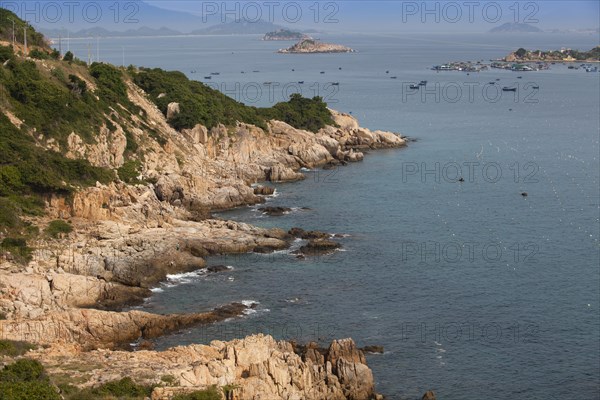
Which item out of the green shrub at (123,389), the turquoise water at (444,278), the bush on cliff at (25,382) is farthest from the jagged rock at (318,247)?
the bush on cliff at (25,382)

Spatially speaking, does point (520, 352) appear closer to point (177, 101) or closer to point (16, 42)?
point (177, 101)

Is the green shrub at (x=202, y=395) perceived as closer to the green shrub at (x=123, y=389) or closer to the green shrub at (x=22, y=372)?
the green shrub at (x=123, y=389)

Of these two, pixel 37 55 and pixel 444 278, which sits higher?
pixel 37 55

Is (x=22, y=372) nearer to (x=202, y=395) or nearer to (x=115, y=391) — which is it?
(x=115, y=391)

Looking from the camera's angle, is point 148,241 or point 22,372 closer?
point 22,372

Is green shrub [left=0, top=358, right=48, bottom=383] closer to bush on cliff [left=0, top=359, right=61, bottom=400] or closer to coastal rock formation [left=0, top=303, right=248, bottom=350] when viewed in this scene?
bush on cliff [left=0, top=359, right=61, bottom=400]

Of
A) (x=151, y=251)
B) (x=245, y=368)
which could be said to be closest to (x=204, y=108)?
(x=151, y=251)

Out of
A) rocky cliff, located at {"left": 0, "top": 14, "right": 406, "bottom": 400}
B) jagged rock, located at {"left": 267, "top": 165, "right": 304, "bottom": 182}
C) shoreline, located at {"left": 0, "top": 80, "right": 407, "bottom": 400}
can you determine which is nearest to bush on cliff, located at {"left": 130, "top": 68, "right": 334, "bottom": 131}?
rocky cliff, located at {"left": 0, "top": 14, "right": 406, "bottom": 400}
